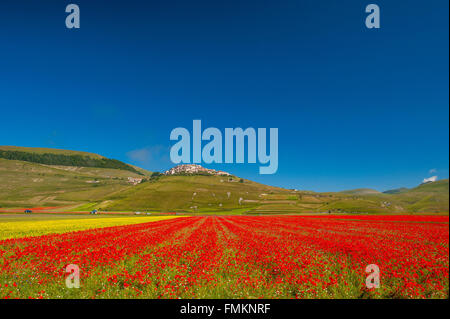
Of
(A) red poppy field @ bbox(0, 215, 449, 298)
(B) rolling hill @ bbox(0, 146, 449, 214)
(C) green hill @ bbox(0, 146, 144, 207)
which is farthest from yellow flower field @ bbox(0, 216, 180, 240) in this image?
(A) red poppy field @ bbox(0, 215, 449, 298)

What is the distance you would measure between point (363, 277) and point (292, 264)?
9.78 feet

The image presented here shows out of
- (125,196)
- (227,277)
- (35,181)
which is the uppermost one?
(35,181)

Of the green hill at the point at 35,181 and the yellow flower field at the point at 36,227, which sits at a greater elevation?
the green hill at the point at 35,181

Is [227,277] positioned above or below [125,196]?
above

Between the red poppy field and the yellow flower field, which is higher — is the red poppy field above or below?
above

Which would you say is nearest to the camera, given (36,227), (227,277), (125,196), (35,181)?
(227,277)

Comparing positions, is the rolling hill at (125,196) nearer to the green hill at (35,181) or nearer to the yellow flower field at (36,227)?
the green hill at (35,181)

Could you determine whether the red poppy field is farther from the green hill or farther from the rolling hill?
the green hill

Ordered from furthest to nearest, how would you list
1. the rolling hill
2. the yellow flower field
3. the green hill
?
the green hill, the yellow flower field, the rolling hill

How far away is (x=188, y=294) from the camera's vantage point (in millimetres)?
7559

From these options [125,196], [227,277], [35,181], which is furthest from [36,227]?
[125,196]

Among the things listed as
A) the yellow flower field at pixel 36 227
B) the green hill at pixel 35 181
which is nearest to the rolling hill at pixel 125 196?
the green hill at pixel 35 181

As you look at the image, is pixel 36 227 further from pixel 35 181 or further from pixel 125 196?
pixel 125 196
